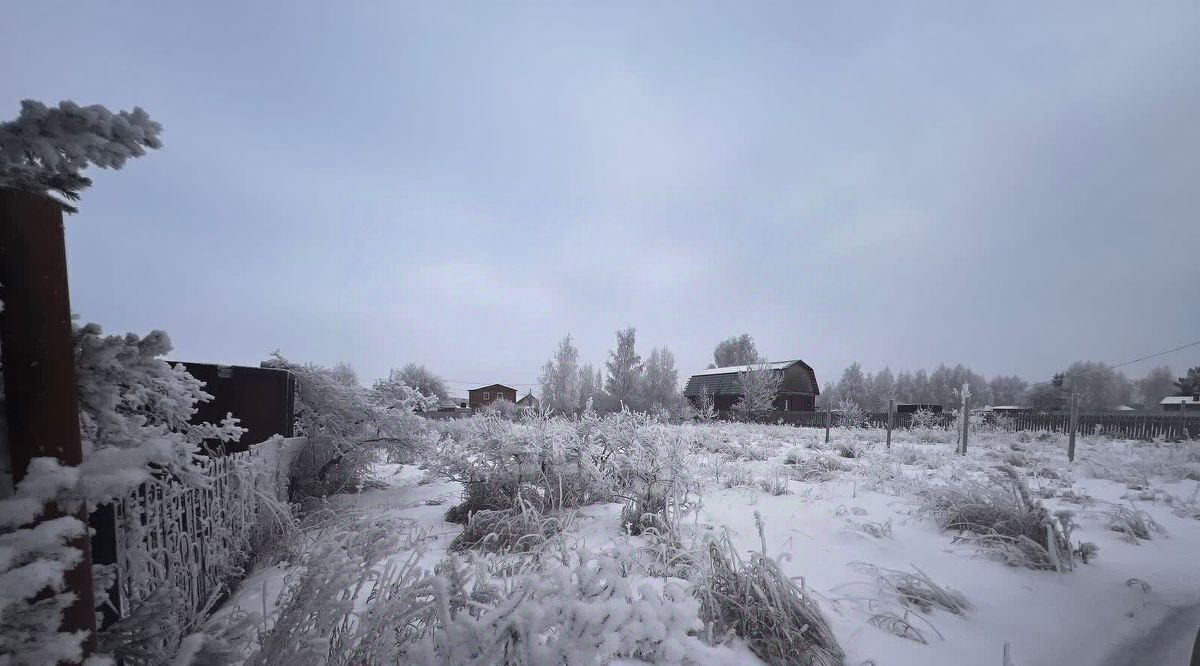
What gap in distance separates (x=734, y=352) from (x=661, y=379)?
1207cm

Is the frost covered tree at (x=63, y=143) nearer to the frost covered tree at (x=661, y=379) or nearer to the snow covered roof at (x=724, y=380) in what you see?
the snow covered roof at (x=724, y=380)

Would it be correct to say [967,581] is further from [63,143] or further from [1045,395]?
[1045,395]

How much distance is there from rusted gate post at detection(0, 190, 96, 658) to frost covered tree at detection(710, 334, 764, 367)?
45891 millimetres

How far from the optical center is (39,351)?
909mm

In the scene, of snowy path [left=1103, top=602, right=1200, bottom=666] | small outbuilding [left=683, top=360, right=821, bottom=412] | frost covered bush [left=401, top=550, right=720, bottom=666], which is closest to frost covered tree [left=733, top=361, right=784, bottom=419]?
small outbuilding [left=683, top=360, right=821, bottom=412]

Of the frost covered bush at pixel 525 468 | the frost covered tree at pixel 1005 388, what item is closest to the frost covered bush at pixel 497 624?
the frost covered bush at pixel 525 468

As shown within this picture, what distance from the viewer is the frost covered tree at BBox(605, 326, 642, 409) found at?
35.8 metres

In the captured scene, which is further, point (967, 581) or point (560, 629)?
point (967, 581)

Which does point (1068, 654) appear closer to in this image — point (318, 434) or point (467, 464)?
point (467, 464)

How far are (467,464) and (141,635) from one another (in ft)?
12.1

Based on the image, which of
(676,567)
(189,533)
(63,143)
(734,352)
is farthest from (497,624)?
(734,352)

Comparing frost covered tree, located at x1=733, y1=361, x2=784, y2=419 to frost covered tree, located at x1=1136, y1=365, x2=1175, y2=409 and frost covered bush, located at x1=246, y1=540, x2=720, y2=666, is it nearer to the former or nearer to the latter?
frost covered tree, located at x1=1136, y1=365, x2=1175, y2=409

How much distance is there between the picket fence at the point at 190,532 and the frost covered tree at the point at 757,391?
24.3m

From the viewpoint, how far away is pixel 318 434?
571 cm
